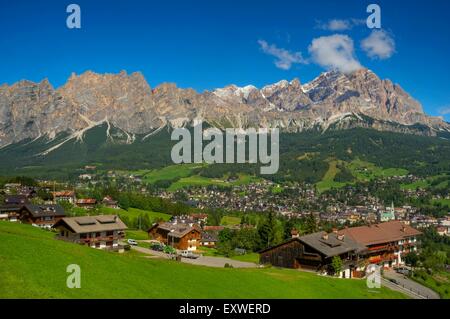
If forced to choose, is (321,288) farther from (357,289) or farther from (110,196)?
(110,196)

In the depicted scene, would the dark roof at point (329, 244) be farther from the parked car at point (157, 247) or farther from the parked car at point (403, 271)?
the parked car at point (157, 247)

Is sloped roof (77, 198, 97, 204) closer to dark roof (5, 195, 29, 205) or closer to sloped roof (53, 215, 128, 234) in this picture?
dark roof (5, 195, 29, 205)

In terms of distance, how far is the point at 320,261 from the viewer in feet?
233

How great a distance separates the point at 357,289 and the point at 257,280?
14.0 meters

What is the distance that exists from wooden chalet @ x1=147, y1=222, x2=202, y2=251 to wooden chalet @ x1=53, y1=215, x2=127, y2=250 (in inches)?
967

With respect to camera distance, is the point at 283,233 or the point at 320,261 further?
the point at 283,233

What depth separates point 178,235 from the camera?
108312mm

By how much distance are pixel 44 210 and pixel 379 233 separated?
72536 millimetres

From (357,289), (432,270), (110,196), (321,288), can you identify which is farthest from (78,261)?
(110,196)

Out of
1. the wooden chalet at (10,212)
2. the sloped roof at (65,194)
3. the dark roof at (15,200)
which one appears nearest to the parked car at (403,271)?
the wooden chalet at (10,212)

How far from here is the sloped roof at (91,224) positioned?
3149 inches

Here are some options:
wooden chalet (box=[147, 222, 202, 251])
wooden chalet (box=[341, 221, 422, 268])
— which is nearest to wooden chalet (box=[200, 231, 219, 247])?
wooden chalet (box=[147, 222, 202, 251])

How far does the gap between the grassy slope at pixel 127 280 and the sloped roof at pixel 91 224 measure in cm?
3487
